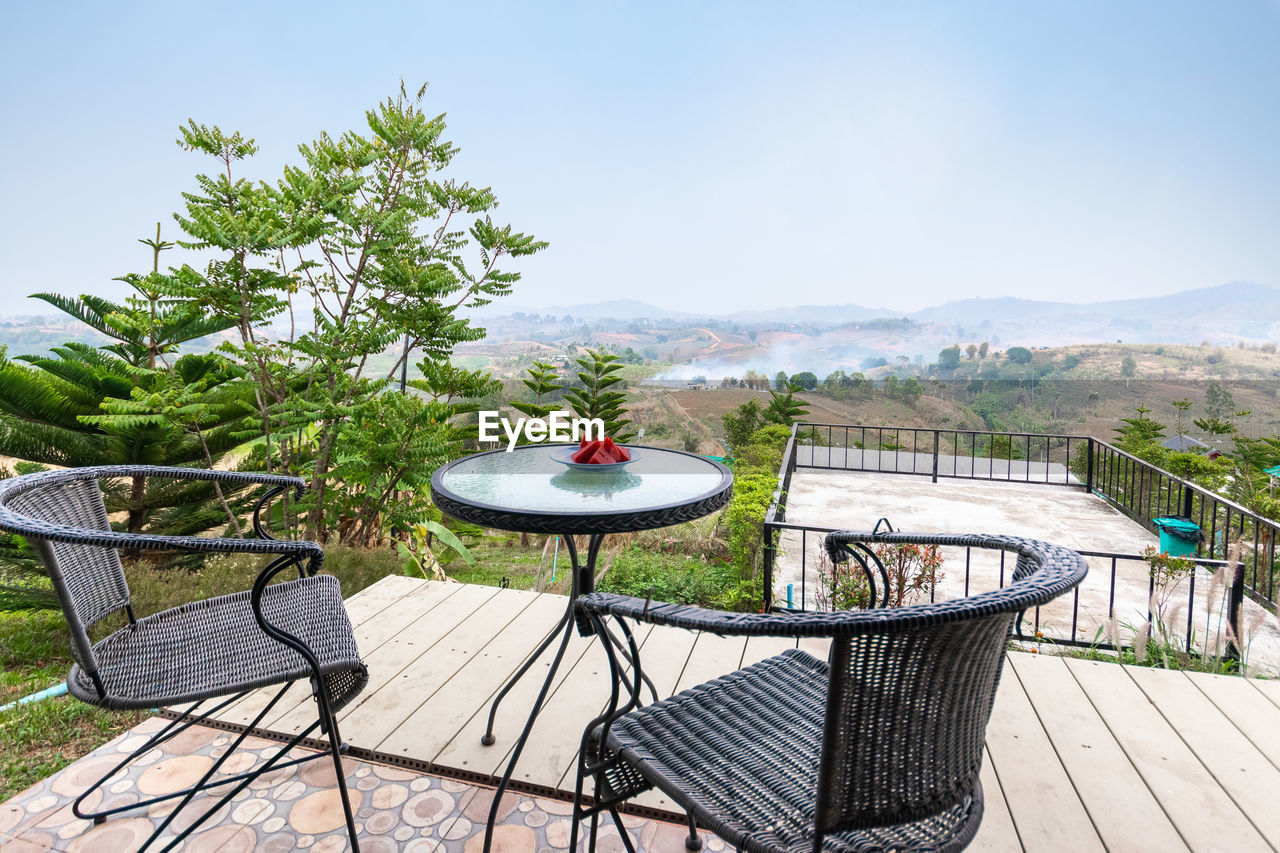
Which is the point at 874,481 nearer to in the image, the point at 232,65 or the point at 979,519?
the point at 979,519

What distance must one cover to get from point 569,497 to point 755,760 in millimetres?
726

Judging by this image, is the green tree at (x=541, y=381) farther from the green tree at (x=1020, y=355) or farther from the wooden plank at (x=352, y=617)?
the green tree at (x=1020, y=355)

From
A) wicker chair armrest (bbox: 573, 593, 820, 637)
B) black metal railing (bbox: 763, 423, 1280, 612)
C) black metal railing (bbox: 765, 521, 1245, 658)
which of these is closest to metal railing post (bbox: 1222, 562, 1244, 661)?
black metal railing (bbox: 765, 521, 1245, 658)

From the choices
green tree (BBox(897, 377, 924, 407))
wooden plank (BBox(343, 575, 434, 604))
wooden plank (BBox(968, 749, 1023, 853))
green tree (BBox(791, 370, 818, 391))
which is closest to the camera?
wooden plank (BBox(968, 749, 1023, 853))

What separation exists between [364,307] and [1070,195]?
65.7 metres

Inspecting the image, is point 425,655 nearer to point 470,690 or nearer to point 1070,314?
point 470,690

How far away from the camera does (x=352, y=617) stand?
2.38m

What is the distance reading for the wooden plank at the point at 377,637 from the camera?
5.73 ft

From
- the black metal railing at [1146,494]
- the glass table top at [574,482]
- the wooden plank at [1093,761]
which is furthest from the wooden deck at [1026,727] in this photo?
the black metal railing at [1146,494]

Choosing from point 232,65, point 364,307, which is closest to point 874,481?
point 364,307

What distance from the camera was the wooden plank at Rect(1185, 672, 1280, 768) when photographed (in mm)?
1632

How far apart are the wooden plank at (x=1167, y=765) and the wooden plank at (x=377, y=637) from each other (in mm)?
1671

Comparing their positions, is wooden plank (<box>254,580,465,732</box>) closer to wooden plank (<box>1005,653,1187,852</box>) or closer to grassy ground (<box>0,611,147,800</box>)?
grassy ground (<box>0,611,147,800</box>)

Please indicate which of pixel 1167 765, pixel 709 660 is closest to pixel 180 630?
pixel 709 660
